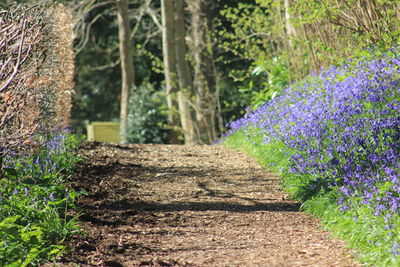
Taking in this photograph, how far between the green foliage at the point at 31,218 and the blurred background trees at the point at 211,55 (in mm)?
4125

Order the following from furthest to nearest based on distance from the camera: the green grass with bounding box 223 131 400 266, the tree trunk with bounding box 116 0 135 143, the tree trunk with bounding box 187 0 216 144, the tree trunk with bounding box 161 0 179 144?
the tree trunk with bounding box 116 0 135 143 → the tree trunk with bounding box 187 0 216 144 → the tree trunk with bounding box 161 0 179 144 → the green grass with bounding box 223 131 400 266

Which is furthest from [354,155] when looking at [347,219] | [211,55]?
[211,55]

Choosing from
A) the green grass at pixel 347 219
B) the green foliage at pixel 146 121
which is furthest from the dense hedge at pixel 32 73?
the green foliage at pixel 146 121

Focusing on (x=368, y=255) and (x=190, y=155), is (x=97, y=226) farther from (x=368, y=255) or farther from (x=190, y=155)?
(x=190, y=155)

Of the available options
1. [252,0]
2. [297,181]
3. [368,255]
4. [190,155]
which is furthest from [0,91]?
Answer: [252,0]

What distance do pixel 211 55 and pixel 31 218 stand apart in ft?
32.1

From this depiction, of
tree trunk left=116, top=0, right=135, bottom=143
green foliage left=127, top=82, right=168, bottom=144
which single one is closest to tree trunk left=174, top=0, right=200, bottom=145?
green foliage left=127, top=82, right=168, bottom=144

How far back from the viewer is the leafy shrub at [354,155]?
436 cm

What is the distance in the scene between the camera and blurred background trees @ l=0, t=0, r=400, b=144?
8219 mm

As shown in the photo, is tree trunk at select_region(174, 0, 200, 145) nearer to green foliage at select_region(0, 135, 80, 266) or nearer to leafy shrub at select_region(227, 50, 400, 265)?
leafy shrub at select_region(227, 50, 400, 265)

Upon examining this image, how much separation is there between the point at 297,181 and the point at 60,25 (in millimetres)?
4500

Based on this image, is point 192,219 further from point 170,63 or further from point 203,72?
point 203,72

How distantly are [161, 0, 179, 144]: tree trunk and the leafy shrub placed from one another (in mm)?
7120

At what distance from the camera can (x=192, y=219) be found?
5.58 metres
